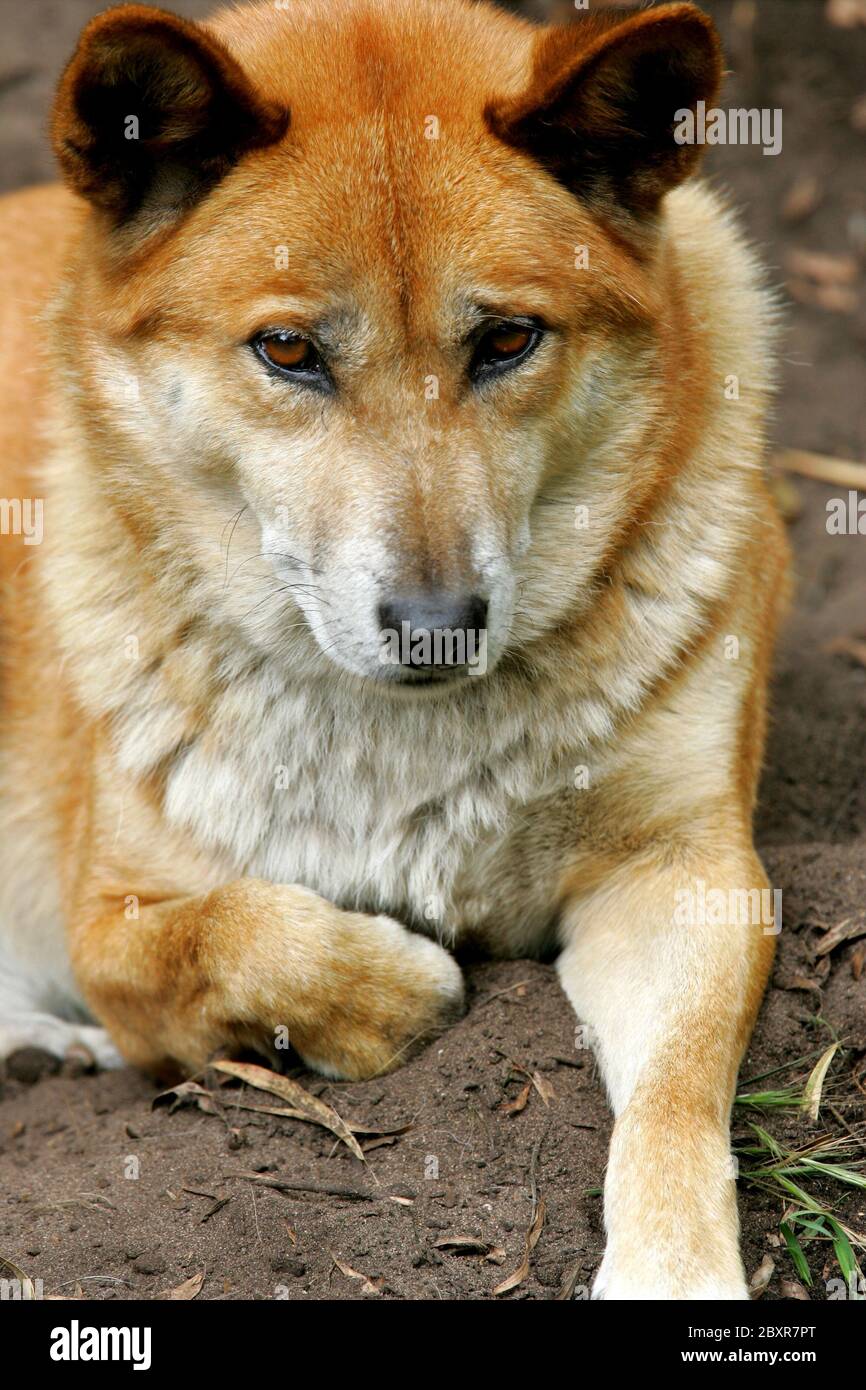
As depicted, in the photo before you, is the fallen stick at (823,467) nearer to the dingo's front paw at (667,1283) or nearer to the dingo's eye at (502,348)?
the dingo's eye at (502,348)

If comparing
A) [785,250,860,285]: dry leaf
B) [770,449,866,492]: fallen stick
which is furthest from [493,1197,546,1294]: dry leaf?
[785,250,860,285]: dry leaf

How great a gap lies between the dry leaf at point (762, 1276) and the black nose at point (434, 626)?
1329mm

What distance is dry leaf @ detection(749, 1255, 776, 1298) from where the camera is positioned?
2.95 metres

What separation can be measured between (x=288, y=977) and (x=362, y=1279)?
0.74 meters

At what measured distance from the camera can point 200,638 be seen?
370 cm

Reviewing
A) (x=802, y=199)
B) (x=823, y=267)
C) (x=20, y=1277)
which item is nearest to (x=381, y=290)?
(x=20, y=1277)

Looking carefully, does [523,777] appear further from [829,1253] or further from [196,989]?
[829,1253]

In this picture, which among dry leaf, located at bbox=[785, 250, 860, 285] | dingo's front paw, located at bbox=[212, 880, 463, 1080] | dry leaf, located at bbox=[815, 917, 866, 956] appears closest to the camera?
dingo's front paw, located at bbox=[212, 880, 463, 1080]

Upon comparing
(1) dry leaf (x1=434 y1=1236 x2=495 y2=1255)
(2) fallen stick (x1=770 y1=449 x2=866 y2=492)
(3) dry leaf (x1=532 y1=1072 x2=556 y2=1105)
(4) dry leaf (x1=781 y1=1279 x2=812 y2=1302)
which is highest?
(2) fallen stick (x1=770 y1=449 x2=866 y2=492)

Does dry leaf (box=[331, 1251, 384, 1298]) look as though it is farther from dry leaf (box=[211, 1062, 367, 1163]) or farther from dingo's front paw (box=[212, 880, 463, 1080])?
dingo's front paw (box=[212, 880, 463, 1080])

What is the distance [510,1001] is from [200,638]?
1150 mm

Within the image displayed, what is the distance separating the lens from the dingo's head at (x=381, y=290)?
308cm

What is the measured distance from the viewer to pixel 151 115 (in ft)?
10.4

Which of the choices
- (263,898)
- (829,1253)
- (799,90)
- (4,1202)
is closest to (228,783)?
(263,898)
